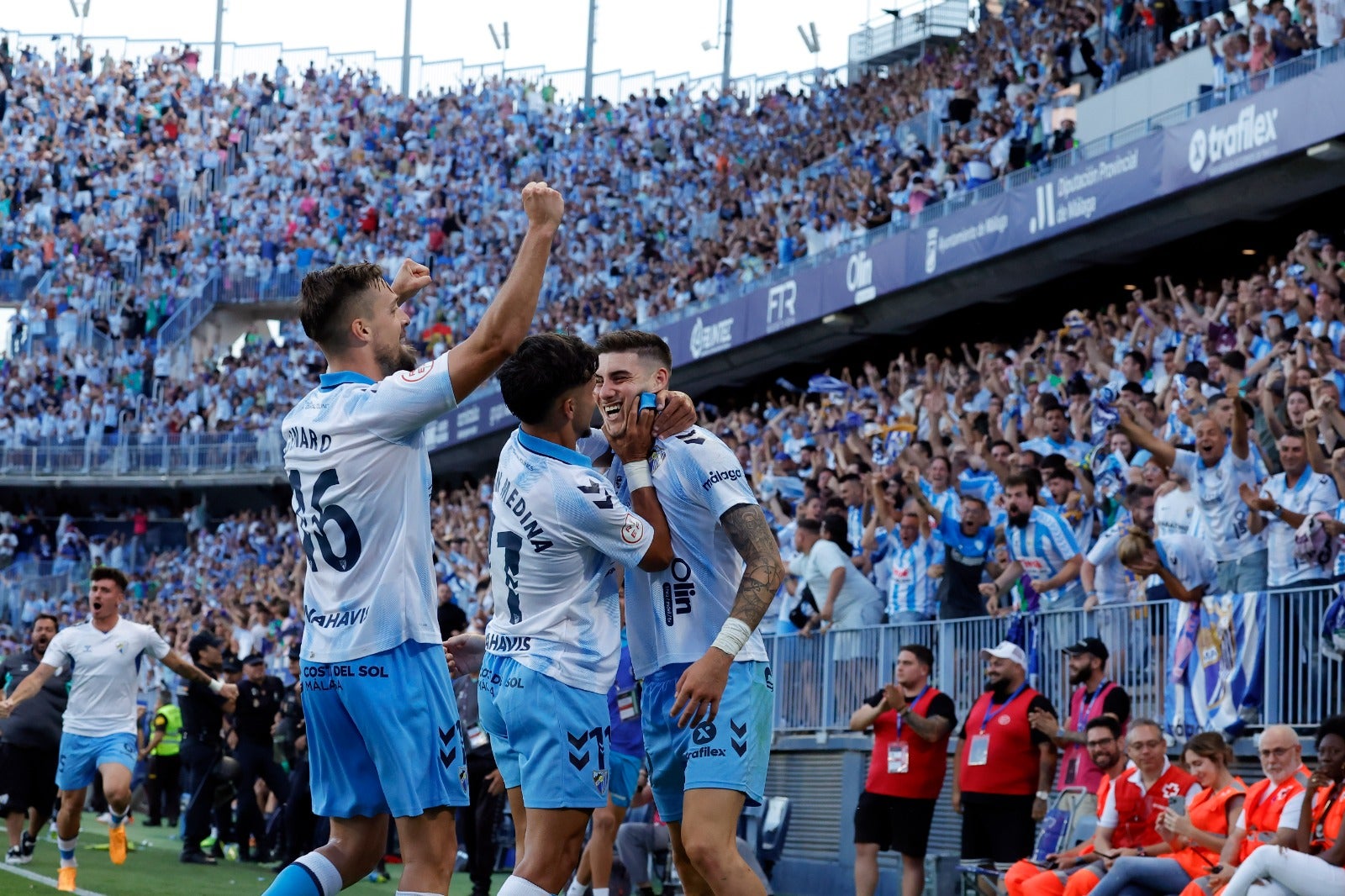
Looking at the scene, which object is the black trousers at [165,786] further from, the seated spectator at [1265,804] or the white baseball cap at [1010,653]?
the seated spectator at [1265,804]

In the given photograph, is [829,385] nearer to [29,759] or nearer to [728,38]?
[29,759]

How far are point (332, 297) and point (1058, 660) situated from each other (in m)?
8.14

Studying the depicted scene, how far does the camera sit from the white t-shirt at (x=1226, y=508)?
37.8 ft

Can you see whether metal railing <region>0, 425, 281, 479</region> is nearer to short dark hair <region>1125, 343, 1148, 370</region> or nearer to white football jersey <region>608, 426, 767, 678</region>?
short dark hair <region>1125, 343, 1148, 370</region>

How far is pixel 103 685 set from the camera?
13.6m

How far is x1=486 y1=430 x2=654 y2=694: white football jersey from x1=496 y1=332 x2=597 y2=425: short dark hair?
0.13 meters

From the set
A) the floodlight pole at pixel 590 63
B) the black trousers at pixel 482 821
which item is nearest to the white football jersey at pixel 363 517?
the black trousers at pixel 482 821

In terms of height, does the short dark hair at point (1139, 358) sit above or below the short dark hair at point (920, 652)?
above

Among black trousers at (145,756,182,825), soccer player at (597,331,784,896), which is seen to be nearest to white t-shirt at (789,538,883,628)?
soccer player at (597,331,784,896)

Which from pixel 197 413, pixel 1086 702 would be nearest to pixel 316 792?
pixel 1086 702

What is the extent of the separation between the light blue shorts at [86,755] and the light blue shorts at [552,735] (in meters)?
8.50

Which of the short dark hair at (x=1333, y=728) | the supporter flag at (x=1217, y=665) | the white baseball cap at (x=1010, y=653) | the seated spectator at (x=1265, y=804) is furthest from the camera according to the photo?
the white baseball cap at (x=1010, y=653)

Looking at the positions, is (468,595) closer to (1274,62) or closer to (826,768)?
(826,768)

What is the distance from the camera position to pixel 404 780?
5.38m
